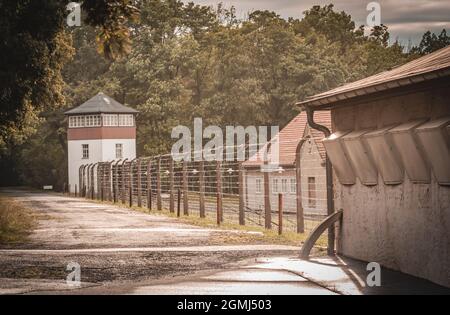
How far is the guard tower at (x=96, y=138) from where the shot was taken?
82.1m

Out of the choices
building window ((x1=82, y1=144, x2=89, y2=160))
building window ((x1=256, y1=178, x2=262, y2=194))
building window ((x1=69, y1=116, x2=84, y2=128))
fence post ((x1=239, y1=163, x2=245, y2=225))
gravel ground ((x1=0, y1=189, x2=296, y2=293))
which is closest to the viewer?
gravel ground ((x1=0, y1=189, x2=296, y2=293))

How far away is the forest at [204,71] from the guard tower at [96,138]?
1.93 meters

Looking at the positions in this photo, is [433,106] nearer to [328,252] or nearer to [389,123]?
[389,123]

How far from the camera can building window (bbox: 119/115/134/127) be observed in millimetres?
81688

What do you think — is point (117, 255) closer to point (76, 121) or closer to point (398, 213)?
point (398, 213)

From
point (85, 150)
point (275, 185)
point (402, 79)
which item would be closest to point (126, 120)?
point (85, 150)

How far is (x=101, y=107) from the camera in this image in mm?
80312

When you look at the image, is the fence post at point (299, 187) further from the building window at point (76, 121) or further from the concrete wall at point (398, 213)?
the building window at point (76, 121)

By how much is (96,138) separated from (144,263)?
7045 cm

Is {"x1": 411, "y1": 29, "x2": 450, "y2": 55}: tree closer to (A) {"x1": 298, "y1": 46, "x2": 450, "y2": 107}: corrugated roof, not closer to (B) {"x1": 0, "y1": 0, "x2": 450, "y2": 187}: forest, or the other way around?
(B) {"x1": 0, "y1": 0, "x2": 450, "y2": 187}: forest

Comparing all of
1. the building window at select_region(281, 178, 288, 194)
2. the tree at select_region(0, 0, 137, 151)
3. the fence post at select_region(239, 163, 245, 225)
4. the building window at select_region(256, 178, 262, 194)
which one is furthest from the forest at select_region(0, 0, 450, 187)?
the fence post at select_region(239, 163, 245, 225)

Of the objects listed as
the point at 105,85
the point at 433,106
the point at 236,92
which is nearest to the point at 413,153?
the point at 433,106

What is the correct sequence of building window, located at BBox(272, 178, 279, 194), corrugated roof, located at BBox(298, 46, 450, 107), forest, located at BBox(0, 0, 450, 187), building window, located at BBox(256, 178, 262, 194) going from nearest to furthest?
corrugated roof, located at BBox(298, 46, 450, 107)
building window, located at BBox(272, 178, 279, 194)
building window, located at BBox(256, 178, 262, 194)
forest, located at BBox(0, 0, 450, 187)

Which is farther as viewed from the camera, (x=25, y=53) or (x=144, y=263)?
(x=25, y=53)
